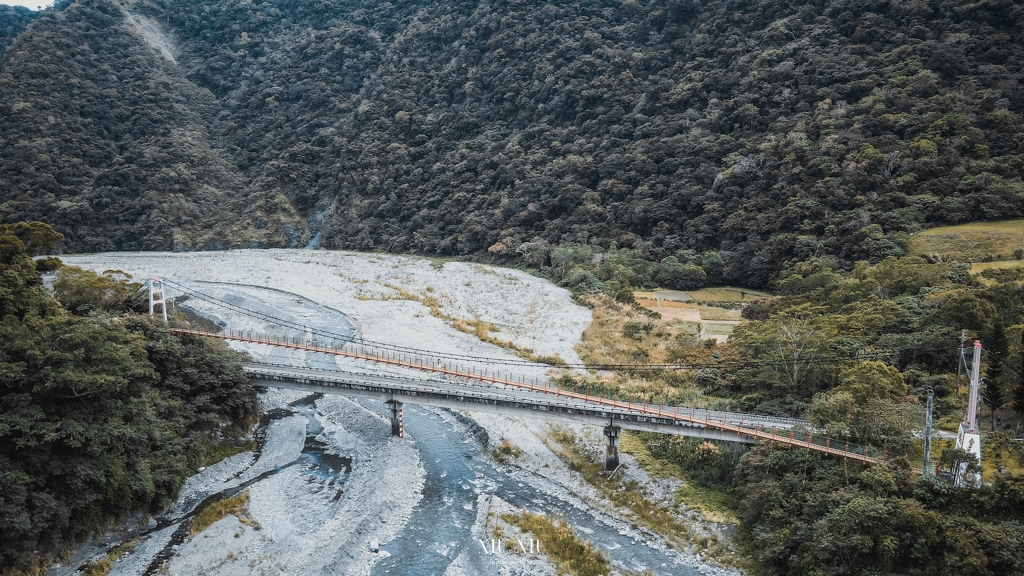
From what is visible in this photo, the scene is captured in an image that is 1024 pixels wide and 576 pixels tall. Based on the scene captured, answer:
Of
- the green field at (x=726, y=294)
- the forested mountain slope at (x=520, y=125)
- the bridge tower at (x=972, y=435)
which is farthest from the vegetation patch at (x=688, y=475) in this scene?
the forested mountain slope at (x=520, y=125)

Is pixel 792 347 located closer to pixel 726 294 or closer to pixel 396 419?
pixel 396 419

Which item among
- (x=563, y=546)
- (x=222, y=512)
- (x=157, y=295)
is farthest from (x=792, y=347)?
(x=157, y=295)

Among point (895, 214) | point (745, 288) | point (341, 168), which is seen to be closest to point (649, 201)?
point (745, 288)

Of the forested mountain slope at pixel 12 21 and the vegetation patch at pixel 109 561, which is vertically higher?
the forested mountain slope at pixel 12 21

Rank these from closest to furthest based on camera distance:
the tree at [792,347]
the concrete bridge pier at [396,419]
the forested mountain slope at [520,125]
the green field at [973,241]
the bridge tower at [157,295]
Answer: the tree at [792,347], the concrete bridge pier at [396,419], the bridge tower at [157,295], the green field at [973,241], the forested mountain slope at [520,125]

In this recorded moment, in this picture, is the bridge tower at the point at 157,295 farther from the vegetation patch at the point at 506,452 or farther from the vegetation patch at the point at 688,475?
the vegetation patch at the point at 688,475

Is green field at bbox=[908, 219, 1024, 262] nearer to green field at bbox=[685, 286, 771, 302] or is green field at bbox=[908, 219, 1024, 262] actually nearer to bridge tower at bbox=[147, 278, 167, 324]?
green field at bbox=[685, 286, 771, 302]
